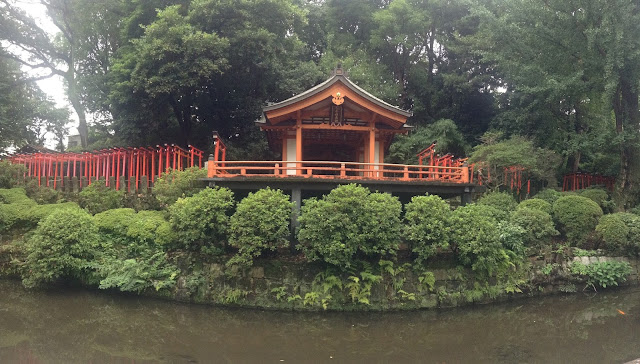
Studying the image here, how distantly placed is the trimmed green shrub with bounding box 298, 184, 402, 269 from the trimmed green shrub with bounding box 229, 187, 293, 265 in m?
0.64

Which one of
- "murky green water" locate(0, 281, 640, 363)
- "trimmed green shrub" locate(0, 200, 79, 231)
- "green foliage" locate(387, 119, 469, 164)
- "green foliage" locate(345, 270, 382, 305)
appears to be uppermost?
"green foliage" locate(387, 119, 469, 164)

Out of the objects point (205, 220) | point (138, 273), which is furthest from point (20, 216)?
point (205, 220)

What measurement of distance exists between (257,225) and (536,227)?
8495 millimetres

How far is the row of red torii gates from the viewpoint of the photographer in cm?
1609

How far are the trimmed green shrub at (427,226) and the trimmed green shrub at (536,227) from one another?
3148mm

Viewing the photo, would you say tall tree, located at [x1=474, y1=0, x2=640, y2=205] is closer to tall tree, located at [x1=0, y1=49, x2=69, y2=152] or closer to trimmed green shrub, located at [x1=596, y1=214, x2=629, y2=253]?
trimmed green shrub, located at [x1=596, y1=214, x2=629, y2=253]

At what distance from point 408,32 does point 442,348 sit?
74.3ft

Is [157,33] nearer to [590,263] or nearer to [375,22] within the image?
[375,22]

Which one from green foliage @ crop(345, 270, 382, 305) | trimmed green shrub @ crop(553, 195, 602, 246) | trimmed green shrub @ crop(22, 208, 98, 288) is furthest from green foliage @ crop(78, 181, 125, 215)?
trimmed green shrub @ crop(553, 195, 602, 246)

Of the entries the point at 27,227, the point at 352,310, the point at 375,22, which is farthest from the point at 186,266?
the point at 375,22

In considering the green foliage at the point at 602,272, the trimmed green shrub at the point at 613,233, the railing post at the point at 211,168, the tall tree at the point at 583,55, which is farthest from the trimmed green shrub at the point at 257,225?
the tall tree at the point at 583,55

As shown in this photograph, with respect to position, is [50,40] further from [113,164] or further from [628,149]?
[628,149]

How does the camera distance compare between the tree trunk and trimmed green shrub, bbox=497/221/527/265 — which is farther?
the tree trunk

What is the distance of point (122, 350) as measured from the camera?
7.33 m
